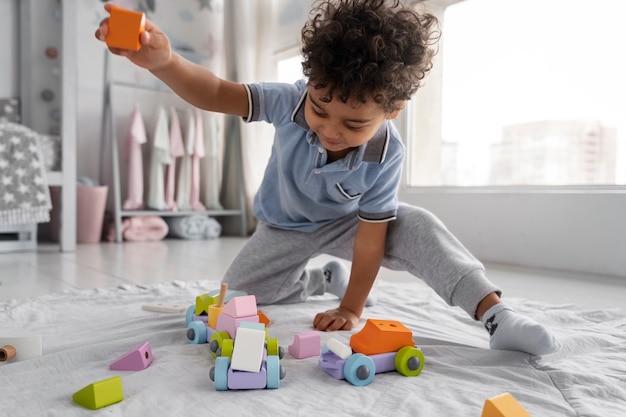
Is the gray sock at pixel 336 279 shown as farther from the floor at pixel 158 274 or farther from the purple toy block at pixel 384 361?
the purple toy block at pixel 384 361

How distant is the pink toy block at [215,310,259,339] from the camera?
2.42 feet

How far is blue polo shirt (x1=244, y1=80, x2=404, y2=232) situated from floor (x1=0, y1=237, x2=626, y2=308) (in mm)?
553

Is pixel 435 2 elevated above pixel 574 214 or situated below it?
above

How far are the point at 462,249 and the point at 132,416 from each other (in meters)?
0.57

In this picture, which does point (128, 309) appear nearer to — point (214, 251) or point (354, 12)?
point (354, 12)

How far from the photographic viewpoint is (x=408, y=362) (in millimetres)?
664

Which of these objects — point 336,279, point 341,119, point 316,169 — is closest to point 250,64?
point 336,279

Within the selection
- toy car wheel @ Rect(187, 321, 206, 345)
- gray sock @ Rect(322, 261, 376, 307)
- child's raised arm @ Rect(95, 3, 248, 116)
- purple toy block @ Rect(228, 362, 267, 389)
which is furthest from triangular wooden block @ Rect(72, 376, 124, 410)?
gray sock @ Rect(322, 261, 376, 307)

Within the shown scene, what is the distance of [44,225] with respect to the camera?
2.78 m

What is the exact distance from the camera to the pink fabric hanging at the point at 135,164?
9.29ft

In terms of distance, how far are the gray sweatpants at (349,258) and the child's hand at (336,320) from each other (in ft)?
0.42

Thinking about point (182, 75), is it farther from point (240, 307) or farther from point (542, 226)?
point (542, 226)

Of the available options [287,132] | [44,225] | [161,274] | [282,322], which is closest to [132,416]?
[282,322]

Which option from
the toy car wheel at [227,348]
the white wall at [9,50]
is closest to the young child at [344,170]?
the toy car wheel at [227,348]
